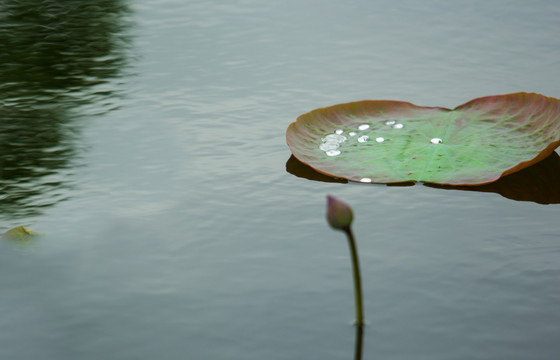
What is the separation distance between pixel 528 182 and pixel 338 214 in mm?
684

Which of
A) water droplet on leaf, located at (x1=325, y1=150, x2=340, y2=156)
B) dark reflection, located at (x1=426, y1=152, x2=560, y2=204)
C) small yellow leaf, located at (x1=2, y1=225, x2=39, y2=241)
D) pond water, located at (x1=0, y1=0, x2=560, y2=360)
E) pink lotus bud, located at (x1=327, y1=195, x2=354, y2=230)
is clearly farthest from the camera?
water droplet on leaf, located at (x1=325, y1=150, x2=340, y2=156)

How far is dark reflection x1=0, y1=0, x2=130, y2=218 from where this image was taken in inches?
49.9

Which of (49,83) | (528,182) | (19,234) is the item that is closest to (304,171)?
(528,182)

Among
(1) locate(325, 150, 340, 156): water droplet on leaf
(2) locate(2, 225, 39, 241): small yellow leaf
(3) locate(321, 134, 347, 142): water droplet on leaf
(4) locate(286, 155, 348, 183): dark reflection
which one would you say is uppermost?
(3) locate(321, 134, 347, 142): water droplet on leaf

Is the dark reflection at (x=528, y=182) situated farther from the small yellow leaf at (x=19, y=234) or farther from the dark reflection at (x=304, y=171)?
the small yellow leaf at (x=19, y=234)

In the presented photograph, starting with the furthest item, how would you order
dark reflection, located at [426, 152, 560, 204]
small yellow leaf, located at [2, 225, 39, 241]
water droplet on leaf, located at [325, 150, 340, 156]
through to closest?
water droplet on leaf, located at [325, 150, 340, 156] → dark reflection, located at [426, 152, 560, 204] → small yellow leaf, located at [2, 225, 39, 241]

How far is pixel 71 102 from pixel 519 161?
851mm

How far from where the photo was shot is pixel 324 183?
4.20 ft

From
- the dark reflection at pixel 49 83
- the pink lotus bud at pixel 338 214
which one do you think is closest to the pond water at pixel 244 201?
the dark reflection at pixel 49 83

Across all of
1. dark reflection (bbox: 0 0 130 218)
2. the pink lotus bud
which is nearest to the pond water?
dark reflection (bbox: 0 0 130 218)

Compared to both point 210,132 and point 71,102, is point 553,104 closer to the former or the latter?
point 210,132

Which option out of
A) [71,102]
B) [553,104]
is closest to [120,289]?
[71,102]

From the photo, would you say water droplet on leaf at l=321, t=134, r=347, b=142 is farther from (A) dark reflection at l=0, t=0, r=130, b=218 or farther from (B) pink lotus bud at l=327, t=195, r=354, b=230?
(B) pink lotus bud at l=327, t=195, r=354, b=230

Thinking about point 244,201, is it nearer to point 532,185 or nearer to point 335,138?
point 335,138
